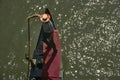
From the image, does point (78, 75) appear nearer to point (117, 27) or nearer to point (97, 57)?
point (97, 57)

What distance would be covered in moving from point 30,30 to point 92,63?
3657 millimetres

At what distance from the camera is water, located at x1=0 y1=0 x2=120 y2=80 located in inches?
539

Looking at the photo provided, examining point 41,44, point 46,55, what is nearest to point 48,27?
point 41,44

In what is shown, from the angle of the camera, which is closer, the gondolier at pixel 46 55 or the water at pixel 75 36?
the gondolier at pixel 46 55

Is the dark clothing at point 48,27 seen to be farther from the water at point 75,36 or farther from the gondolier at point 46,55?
the water at point 75,36

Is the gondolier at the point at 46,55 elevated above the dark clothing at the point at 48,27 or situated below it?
below

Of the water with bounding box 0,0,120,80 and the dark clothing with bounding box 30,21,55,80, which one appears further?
the water with bounding box 0,0,120,80

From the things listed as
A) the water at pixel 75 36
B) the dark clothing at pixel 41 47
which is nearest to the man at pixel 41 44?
the dark clothing at pixel 41 47

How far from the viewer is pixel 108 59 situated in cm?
1368

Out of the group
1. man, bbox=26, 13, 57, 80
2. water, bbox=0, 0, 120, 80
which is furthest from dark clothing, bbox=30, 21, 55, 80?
water, bbox=0, 0, 120, 80

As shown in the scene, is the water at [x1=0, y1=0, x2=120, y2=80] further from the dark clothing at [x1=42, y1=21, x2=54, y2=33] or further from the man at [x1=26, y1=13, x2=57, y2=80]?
the dark clothing at [x1=42, y1=21, x2=54, y2=33]

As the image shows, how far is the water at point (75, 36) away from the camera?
1369 centimetres

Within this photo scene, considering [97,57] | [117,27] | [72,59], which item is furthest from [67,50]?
[117,27]

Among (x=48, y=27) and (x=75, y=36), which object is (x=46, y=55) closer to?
(x=48, y=27)
